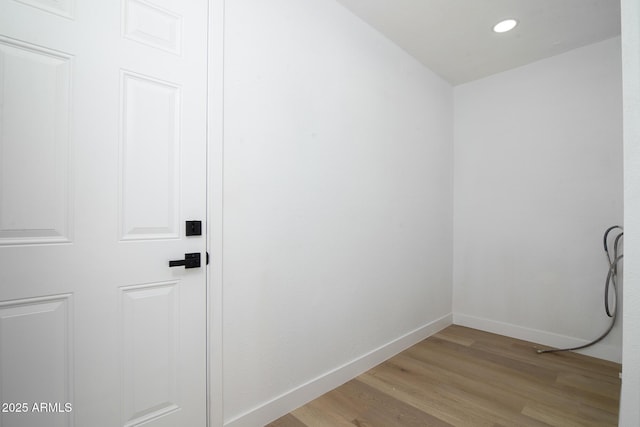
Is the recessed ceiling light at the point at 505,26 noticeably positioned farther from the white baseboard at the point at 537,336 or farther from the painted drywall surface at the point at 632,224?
the white baseboard at the point at 537,336

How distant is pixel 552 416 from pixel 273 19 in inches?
115

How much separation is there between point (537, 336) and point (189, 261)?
10.7ft

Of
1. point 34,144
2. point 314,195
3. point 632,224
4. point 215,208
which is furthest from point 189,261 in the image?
point 632,224

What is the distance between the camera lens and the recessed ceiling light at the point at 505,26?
2.38 meters

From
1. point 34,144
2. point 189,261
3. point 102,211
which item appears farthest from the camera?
point 189,261

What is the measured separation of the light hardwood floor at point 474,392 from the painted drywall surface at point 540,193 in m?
0.50

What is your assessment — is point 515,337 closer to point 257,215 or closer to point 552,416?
point 552,416

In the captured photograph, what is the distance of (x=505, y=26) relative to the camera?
2.44 m

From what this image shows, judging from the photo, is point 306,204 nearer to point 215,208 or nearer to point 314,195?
point 314,195

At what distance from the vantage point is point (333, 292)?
2.18 m

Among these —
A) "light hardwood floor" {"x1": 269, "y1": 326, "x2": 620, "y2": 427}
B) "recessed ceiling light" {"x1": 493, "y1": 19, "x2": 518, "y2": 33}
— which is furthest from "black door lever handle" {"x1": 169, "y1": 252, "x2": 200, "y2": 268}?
"recessed ceiling light" {"x1": 493, "y1": 19, "x2": 518, "y2": 33}

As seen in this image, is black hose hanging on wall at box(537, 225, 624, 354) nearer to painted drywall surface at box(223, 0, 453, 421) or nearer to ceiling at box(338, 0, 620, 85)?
painted drywall surface at box(223, 0, 453, 421)

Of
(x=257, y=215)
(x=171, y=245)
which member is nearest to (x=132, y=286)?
(x=171, y=245)

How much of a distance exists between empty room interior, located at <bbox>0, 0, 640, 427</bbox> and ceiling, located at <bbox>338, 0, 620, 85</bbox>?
0.02 metres
